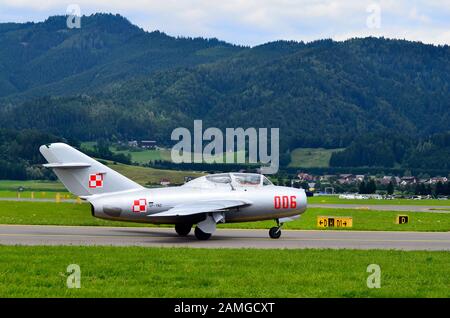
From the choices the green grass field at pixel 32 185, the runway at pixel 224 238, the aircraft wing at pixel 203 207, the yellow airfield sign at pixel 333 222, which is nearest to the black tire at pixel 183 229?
the runway at pixel 224 238

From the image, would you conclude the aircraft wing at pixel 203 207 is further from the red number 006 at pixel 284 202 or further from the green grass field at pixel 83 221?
the green grass field at pixel 83 221

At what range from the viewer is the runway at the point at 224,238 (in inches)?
1243

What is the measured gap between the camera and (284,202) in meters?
35.1

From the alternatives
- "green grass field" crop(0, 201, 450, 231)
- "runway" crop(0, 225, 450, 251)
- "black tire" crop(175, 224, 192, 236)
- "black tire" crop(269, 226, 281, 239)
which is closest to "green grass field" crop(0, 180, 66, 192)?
"green grass field" crop(0, 201, 450, 231)

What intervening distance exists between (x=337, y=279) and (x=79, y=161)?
657 inches

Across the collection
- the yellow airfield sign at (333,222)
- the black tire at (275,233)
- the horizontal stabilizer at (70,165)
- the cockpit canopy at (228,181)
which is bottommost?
the yellow airfield sign at (333,222)

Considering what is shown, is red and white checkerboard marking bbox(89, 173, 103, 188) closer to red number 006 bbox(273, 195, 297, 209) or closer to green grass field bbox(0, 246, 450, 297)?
red number 006 bbox(273, 195, 297, 209)

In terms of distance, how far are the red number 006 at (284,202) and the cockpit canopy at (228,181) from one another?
41.1 inches

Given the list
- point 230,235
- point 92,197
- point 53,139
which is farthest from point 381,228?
point 53,139

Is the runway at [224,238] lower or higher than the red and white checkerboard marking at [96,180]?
lower

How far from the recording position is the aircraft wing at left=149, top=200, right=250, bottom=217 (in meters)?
33.1

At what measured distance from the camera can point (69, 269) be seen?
21703 millimetres

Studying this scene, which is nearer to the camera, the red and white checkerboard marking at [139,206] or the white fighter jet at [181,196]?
the red and white checkerboard marking at [139,206]

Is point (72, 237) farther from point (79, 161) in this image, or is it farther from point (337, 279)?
point (337, 279)
